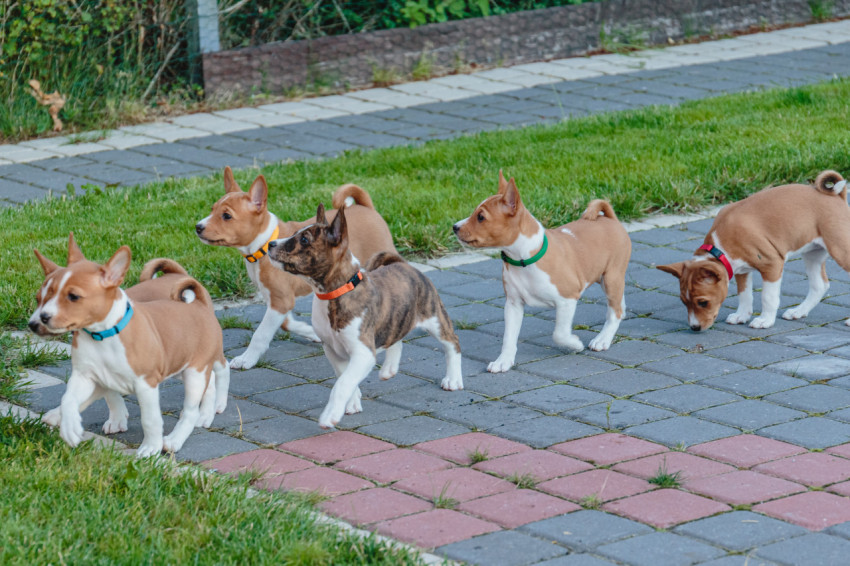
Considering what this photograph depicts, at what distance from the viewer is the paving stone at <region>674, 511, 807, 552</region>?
414 cm

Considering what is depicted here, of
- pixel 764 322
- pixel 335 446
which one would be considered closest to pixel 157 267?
pixel 335 446

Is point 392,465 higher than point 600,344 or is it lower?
higher

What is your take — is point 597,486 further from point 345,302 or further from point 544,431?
point 345,302

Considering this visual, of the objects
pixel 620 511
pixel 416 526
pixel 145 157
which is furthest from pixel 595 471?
pixel 145 157

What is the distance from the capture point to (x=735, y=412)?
17.9ft

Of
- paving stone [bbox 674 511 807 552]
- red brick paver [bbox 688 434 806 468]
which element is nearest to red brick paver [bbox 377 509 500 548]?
paving stone [bbox 674 511 807 552]

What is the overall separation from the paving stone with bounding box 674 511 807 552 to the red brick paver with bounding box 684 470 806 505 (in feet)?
0.46

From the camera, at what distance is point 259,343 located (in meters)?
6.39

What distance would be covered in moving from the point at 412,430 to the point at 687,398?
4.44 ft

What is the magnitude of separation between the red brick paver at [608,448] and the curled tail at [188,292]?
1.76m

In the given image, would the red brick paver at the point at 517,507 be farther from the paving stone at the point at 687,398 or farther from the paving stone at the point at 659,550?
the paving stone at the point at 687,398

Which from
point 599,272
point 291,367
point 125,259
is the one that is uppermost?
point 125,259

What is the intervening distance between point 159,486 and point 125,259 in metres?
0.97

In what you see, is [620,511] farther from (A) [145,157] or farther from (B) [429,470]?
(A) [145,157]
